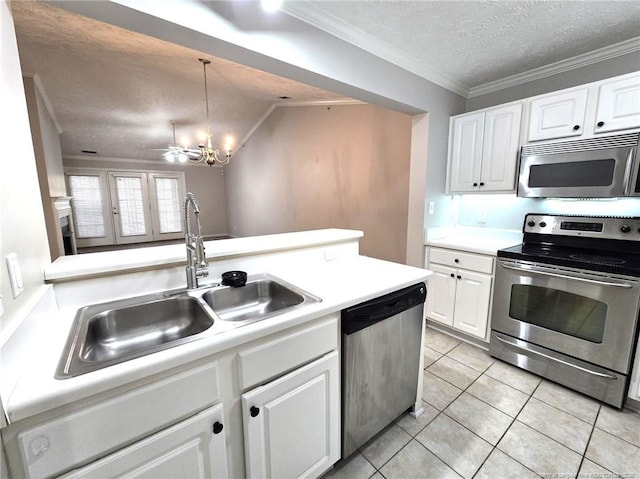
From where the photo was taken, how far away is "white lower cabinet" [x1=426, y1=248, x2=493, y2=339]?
7.57 ft

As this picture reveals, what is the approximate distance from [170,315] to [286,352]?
601mm

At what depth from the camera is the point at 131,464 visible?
2.60 ft

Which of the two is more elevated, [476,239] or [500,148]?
[500,148]

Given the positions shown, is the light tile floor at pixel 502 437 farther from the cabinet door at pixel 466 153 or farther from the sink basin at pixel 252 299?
the cabinet door at pixel 466 153

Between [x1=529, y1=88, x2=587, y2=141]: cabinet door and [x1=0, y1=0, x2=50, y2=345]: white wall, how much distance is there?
117 inches

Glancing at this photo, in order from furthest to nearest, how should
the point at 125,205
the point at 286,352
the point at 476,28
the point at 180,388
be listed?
the point at 125,205, the point at 476,28, the point at 286,352, the point at 180,388

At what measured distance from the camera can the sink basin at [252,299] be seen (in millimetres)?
1388

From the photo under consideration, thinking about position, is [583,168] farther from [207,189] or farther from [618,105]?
[207,189]

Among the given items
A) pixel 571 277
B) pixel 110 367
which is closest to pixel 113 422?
pixel 110 367

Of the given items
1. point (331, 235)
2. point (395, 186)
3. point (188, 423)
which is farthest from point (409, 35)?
point (188, 423)

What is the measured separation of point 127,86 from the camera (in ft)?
13.0

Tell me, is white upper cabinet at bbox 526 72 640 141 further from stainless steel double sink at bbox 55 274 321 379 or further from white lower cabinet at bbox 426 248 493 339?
stainless steel double sink at bbox 55 274 321 379

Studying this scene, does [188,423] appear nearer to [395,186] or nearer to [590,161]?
[590,161]

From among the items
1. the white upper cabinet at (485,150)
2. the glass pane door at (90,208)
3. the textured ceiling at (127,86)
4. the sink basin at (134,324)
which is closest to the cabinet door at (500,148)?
the white upper cabinet at (485,150)
